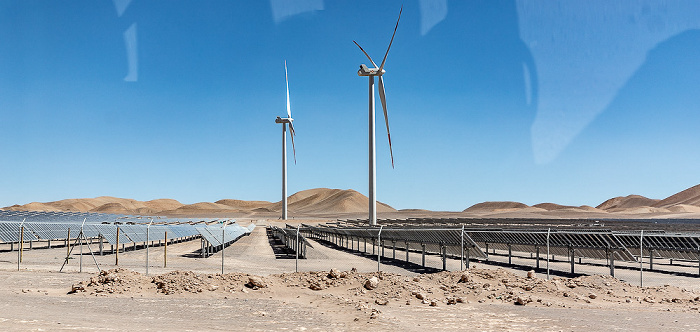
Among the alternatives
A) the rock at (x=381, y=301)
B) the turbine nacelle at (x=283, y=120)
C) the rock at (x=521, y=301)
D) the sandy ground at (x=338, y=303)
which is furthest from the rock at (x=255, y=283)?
the turbine nacelle at (x=283, y=120)

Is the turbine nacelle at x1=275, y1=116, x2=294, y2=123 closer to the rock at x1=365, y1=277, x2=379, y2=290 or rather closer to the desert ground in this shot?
the desert ground

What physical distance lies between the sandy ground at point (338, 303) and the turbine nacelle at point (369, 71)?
149 feet

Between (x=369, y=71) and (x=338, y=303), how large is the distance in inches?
2032

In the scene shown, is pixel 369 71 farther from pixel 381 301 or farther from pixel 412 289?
pixel 381 301

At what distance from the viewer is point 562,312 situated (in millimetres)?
16500

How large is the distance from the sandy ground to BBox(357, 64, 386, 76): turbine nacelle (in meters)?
45.5

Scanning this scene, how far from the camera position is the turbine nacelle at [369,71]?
66.2m

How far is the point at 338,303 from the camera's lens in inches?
688

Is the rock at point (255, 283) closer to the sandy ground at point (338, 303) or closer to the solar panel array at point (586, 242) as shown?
the sandy ground at point (338, 303)

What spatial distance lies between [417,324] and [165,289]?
9.13 m

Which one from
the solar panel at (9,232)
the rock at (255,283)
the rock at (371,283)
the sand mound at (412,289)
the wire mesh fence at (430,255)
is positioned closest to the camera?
the sand mound at (412,289)

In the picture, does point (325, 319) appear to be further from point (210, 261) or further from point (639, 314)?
point (210, 261)

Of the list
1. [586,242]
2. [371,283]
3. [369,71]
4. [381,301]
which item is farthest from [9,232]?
[369,71]

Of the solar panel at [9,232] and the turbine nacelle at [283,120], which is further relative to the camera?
the turbine nacelle at [283,120]
